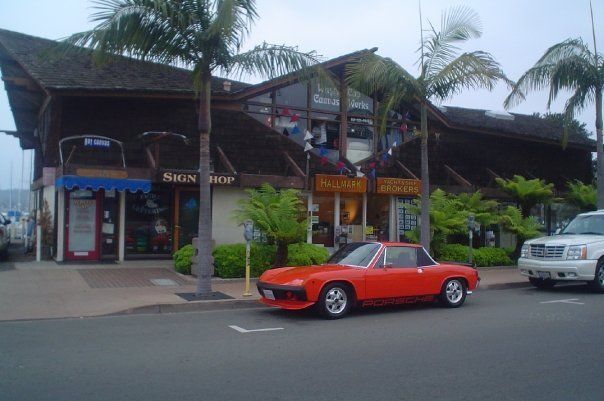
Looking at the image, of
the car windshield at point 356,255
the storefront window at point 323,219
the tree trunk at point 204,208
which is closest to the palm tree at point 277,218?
the tree trunk at point 204,208

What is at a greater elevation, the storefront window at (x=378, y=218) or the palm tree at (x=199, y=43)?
the palm tree at (x=199, y=43)

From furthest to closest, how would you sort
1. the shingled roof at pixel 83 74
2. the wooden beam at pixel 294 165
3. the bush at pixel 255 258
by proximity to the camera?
the wooden beam at pixel 294 165 < the shingled roof at pixel 83 74 < the bush at pixel 255 258

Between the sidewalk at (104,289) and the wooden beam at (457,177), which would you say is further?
the wooden beam at (457,177)

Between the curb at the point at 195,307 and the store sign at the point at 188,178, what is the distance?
18.9 feet

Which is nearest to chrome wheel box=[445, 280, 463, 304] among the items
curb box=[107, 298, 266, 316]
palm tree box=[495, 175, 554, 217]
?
curb box=[107, 298, 266, 316]

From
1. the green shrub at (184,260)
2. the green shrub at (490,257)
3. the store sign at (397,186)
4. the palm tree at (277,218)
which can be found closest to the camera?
the palm tree at (277,218)

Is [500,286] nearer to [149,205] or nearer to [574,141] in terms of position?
[149,205]

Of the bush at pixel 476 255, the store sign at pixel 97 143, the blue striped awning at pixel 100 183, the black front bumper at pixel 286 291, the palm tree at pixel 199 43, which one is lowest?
the black front bumper at pixel 286 291

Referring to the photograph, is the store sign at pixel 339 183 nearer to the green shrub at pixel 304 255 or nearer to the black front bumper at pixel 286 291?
the green shrub at pixel 304 255

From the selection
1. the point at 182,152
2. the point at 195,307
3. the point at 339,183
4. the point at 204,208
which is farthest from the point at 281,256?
the point at 182,152

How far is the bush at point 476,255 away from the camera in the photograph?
1892cm

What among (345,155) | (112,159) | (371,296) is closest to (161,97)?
(112,159)

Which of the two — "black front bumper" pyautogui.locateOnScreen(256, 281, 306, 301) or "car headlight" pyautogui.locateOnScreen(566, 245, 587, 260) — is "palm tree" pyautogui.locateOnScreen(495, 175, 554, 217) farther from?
"black front bumper" pyautogui.locateOnScreen(256, 281, 306, 301)

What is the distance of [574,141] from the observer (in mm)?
25844
